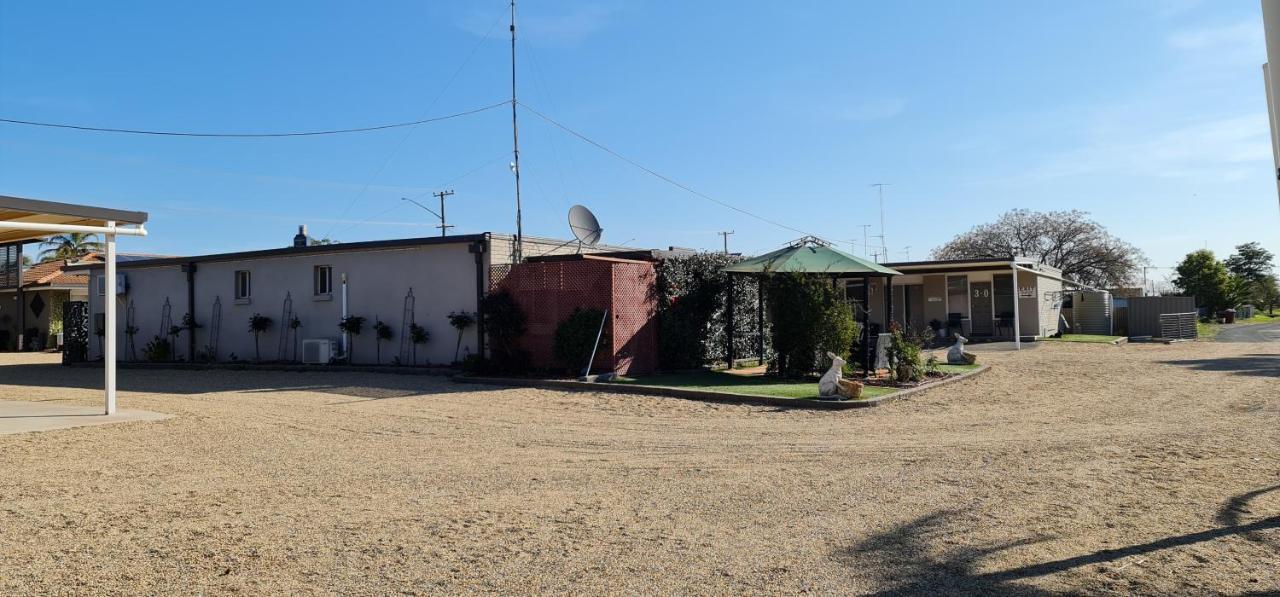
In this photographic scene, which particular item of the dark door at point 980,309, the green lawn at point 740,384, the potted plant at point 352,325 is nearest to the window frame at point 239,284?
the potted plant at point 352,325

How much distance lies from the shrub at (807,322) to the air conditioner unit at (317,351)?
1005cm

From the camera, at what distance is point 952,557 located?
4.52 m

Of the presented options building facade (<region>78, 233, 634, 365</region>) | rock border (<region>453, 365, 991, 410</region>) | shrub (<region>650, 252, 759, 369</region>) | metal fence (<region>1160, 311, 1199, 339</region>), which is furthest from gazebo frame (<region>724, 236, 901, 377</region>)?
metal fence (<region>1160, 311, 1199, 339</region>)

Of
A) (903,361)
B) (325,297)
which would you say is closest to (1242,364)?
(903,361)

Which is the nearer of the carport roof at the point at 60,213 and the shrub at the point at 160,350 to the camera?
the carport roof at the point at 60,213

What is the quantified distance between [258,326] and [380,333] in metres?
3.97

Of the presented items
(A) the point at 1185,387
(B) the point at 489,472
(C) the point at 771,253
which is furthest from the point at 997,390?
(B) the point at 489,472

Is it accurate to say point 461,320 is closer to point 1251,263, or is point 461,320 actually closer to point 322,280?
point 322,280

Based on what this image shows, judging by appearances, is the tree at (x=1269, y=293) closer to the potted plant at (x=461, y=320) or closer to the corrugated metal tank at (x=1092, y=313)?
the corrugated metal tank at (x=1092, y=313)

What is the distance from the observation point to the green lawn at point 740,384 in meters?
12.3

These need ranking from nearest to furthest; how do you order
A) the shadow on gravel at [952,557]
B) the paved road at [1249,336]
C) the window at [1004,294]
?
1. the shadow on gravel at [952,557]
2. the window at [1004,294]
3. the paved road at [1249,336]

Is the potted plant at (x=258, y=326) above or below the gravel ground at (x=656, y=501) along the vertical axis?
above

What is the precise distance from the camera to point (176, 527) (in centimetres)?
518

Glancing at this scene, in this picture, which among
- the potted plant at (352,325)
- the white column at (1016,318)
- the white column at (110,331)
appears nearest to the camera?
the white column at (110,331)
